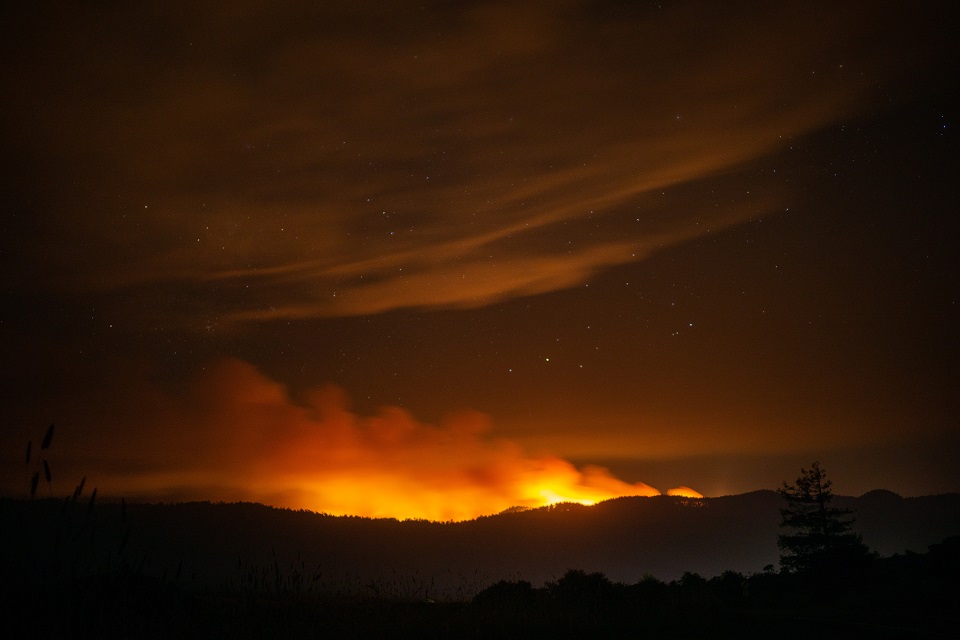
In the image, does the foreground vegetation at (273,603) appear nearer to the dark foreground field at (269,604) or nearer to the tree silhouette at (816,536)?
the dark foreground field at (269,604)

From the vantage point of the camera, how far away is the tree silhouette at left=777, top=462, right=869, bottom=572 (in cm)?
5409

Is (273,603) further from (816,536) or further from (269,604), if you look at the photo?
(816,536)

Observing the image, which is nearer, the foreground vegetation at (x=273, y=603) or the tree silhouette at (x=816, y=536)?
the foreground vegetation at (x=273, y=603)

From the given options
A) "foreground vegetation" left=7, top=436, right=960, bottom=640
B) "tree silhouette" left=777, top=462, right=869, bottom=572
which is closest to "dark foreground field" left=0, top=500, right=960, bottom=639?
"foreground vegetation" left=7, top=436, right=960, bottom=640

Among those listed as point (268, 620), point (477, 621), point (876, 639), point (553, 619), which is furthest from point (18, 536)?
point (876, 639)

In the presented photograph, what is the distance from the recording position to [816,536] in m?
56.3

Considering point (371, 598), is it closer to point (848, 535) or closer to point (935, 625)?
point (935, 625)

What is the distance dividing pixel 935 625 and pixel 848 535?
137 ft

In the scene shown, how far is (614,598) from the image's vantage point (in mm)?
23266

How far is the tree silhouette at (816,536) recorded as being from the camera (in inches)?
2130

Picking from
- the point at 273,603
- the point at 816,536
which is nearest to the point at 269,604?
the point at 273,603

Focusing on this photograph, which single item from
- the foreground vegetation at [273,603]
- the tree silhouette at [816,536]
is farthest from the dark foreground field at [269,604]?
the tree silhouette at [816,536]

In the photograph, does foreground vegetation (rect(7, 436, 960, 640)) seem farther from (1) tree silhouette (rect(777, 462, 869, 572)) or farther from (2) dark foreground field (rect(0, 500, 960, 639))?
(1) tree silhouette (rect(777, 462, 869, 572))

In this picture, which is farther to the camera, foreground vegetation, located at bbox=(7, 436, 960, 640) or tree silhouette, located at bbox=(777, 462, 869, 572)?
tree silhouette, located at bbox=(777, 462, 869, 572)
